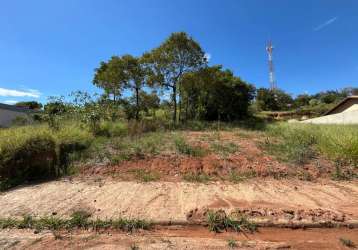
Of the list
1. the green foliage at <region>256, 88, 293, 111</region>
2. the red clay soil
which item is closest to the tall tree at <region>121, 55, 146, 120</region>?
the red clay soil

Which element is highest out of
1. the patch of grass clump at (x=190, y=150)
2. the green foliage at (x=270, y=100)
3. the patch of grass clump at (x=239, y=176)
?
the green foliage at (x=270, y=100)

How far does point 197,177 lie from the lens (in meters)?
4.91

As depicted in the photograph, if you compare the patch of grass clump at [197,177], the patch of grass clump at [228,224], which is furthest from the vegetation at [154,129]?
the patch of grass clump at [228,224]

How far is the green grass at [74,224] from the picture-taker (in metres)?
3.07

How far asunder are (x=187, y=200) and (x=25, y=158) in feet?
13.0

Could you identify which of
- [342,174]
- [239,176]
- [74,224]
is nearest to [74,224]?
[74,224]

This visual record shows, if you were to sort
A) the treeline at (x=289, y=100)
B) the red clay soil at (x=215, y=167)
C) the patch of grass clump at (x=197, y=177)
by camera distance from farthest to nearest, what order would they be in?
the treeline at (x=289, y=100) < the red clay soil at (x=215, y=167) < the patch of grass clump at (x=197, y=177)

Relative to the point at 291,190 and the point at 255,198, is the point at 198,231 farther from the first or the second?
the point at 291,190

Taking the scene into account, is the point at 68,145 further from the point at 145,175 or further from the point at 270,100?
the point at 270,100

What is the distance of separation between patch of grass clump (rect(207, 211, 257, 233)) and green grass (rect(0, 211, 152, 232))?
824mm

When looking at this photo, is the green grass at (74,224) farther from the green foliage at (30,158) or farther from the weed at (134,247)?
the green foliage at (30,158)

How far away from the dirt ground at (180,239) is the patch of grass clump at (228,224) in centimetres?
9

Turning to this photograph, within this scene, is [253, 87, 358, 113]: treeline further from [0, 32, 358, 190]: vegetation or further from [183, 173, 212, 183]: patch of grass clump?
[183, 173, 212, 183]: patch of grass clump

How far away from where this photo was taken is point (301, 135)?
8.07 metres
